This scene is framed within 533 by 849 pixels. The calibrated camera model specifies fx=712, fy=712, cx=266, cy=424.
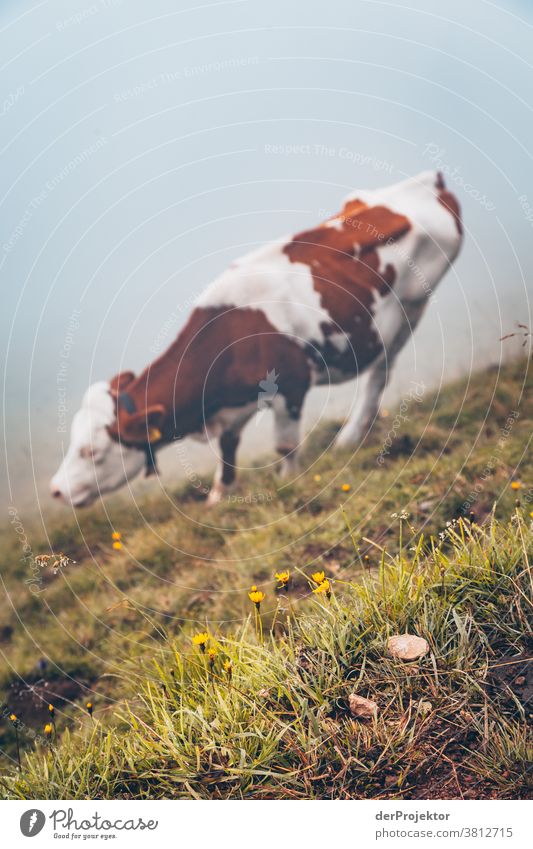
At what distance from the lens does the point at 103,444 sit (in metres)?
3.65

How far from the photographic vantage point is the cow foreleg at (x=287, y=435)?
12.2ft

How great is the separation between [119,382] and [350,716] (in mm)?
2012

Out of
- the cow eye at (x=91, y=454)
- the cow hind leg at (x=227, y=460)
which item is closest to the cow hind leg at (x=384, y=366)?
the cow hind leg at (x=227, y=460)

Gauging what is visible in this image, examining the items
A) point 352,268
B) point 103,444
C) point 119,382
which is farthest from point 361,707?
point 352,268

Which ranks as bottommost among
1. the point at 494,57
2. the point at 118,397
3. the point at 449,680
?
the point at 449,680

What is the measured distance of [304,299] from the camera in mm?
3736

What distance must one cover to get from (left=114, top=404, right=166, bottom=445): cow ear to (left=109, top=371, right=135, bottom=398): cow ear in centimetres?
14

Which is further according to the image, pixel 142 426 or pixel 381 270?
pixel 381 270

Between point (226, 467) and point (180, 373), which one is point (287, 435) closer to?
point (226, 467)

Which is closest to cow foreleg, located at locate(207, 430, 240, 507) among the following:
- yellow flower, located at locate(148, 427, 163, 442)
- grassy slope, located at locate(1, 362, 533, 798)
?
grassy slope, located at locate(1, 362, 533, 798)

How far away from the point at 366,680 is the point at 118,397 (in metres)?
1.92

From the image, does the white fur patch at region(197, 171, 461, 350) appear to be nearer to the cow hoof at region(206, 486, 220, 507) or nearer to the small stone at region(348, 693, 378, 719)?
the cow hoof at region(206, 486, 220, 507)
